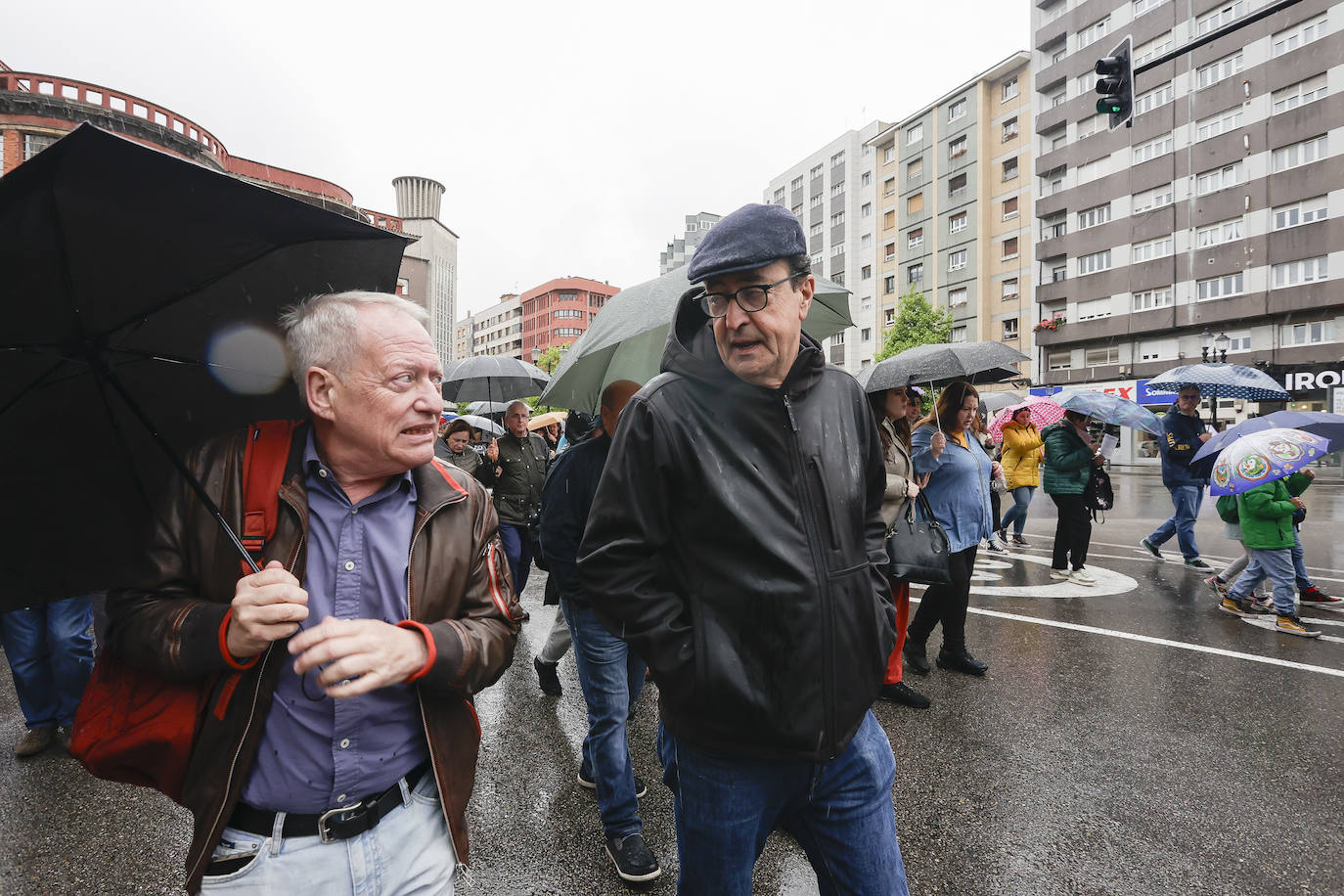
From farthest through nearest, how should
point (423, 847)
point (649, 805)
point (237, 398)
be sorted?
point (649, 805), point (237, 398), point (423, 847)

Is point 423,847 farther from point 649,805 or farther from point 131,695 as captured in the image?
point 649,805

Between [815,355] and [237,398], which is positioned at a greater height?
[815,355]

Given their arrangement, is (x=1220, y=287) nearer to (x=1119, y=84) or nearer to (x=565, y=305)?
(x=1119, y=84)

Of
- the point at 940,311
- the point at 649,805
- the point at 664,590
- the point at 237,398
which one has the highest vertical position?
the point at 940,311

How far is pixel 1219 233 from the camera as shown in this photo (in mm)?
32312

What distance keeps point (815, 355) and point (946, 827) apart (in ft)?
8.00

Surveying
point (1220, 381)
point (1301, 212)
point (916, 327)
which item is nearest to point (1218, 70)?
point (1301, 212)

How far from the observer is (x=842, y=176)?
55.7 meters

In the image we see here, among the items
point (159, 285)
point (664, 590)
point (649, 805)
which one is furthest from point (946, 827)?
point (159, 285)

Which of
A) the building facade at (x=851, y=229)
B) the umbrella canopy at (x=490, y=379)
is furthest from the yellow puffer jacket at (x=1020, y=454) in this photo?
the building facade at (x=851, y=229)

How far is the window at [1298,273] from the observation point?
→ 95.9ft

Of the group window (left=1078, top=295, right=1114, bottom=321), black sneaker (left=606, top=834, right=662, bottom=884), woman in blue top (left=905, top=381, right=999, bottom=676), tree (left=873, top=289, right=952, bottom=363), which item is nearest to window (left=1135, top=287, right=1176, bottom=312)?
window (left=1078, top=295, right=1114, bottom=321)

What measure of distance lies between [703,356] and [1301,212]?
39518 mm

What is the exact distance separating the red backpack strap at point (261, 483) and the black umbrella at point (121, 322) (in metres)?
0.14
